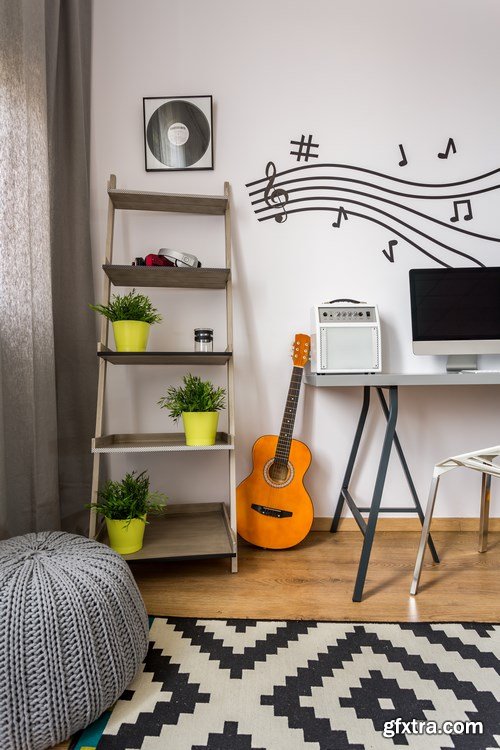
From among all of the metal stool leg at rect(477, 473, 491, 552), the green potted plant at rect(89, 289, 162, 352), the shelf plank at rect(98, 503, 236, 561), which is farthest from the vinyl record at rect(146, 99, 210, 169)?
the metal stool leg at rect(477, 473, 491, 552)

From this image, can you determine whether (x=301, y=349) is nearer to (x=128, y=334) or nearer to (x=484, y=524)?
(x=128, y=334)

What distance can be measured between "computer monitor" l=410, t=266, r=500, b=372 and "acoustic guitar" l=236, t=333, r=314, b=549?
476 mm

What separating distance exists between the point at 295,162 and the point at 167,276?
0.80 metres

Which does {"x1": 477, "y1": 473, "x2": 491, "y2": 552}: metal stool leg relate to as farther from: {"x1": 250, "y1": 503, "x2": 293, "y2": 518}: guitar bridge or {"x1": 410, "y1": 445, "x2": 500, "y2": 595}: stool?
{"x1": 250, "y1": 503, "x2": 293, "y2": 518}: guitar bridge

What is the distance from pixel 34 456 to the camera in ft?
5.04

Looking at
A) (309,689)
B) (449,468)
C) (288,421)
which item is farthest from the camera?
(288,421)

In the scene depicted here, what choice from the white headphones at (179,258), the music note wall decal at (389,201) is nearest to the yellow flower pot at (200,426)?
the white headphones at (179,258)

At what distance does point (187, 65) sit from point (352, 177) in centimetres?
87

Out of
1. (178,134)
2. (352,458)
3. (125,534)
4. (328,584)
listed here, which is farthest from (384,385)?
(178,134)

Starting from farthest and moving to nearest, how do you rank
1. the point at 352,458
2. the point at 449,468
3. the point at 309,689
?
the point at 352,458 < the point at 449,468 < the point at 309,689

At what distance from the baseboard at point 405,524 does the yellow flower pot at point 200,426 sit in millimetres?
740

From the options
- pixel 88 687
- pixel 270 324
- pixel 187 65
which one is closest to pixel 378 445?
pixel 270 324

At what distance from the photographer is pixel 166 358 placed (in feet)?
6.19

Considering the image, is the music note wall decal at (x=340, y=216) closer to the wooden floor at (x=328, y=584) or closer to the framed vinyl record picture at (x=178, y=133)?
the framed vinyl record picture at (x=178, y=133)
